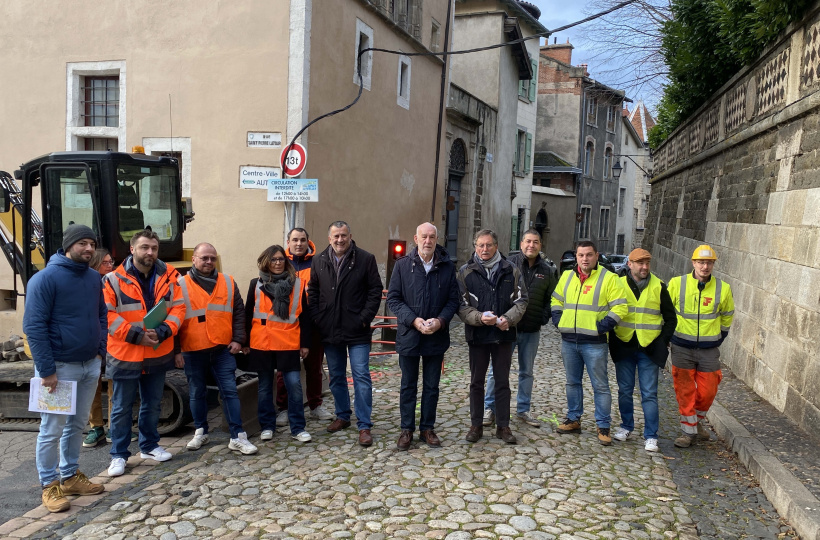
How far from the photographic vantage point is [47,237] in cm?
701

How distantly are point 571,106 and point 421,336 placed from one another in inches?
1216

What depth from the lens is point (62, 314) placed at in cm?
460

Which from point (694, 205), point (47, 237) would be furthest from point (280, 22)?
point (694, 205)

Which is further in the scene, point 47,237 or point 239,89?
point 239,89

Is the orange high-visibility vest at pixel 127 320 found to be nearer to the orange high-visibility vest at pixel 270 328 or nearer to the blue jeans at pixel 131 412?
the blue jeans at pixel 131 412

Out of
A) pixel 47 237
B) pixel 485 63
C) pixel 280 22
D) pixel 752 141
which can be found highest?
pixel 485 63

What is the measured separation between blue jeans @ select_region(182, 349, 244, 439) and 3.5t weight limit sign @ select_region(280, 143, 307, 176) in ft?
13.9

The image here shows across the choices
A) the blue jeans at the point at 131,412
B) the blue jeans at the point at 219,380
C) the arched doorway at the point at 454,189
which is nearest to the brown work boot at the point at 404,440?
the blue jeans at the point at 219,380

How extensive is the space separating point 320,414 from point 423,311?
5.52 ft

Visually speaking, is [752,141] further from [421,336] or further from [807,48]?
[421,336]

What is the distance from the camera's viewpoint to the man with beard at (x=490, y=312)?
5.80 meters

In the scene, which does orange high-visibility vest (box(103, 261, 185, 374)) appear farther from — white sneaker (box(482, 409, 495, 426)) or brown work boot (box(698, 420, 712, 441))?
brown work boot (box(698, 420, 712, 441))

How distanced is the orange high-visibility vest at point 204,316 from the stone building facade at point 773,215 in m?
5.00

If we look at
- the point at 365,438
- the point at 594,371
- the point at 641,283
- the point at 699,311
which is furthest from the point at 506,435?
the point at 699,311
